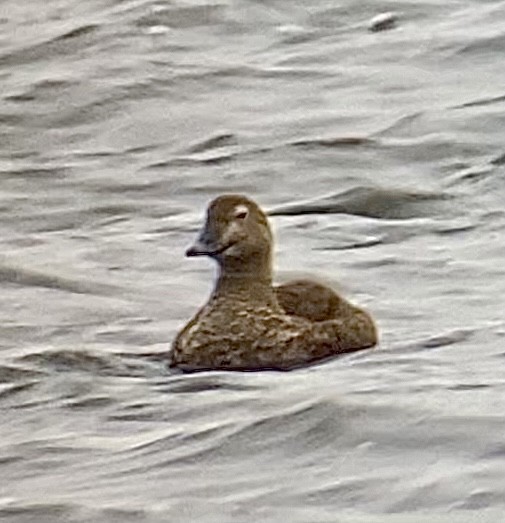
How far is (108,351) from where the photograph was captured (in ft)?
22.9

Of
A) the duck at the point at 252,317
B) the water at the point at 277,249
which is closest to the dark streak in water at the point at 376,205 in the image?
the water at the point at 277,249

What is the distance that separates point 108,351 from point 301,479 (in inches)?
50.4

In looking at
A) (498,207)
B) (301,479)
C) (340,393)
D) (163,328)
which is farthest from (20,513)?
(498,207)

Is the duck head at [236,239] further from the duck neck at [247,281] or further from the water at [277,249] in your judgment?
the water at [277,249]

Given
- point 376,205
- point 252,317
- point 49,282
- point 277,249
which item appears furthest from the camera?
point 376,205

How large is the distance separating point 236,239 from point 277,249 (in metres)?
1.43

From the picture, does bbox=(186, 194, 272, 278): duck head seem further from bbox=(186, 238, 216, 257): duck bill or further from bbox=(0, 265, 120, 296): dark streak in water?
bbox=(0, 265, 120, 296): dark streak in water

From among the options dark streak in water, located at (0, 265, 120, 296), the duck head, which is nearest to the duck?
the duck head

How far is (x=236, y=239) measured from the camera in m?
6.66

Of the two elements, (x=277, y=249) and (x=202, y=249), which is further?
(x=277, y=249)

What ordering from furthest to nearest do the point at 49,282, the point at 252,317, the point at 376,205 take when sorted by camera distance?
the point at 376,205 < the point at 49,282 < the point at 252,317

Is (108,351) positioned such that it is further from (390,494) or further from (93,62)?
(93,62)

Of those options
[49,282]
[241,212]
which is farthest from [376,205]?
[241,212]

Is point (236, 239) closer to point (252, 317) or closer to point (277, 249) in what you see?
point (252, 317)
